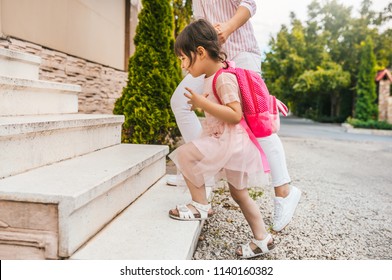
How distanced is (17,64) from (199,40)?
5.33 feet

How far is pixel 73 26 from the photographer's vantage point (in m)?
4.49

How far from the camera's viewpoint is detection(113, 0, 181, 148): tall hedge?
418 centimetres

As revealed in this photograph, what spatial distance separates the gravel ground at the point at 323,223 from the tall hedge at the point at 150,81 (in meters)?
1.28

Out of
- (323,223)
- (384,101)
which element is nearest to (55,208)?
(323,223)

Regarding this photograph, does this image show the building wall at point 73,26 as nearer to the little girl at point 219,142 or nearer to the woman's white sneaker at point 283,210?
the little girl at point 219,142

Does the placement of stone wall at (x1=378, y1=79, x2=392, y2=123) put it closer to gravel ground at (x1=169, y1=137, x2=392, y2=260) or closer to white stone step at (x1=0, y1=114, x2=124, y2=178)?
gravel ground at (x1=169, y1=137, x2=392, y2=260)

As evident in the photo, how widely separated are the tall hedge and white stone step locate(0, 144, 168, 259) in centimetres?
229

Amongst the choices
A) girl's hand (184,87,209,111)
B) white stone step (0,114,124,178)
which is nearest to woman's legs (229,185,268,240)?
girl's hand (184,87,209,111)

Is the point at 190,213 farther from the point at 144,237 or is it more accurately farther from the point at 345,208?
the point at 345,208

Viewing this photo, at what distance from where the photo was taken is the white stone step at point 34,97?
215 cm

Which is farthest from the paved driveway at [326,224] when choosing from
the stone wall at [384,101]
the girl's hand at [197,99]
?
the stone wall at [384,101]

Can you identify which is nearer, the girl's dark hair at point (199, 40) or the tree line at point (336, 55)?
the girl's dark hair at point (199, 40)
